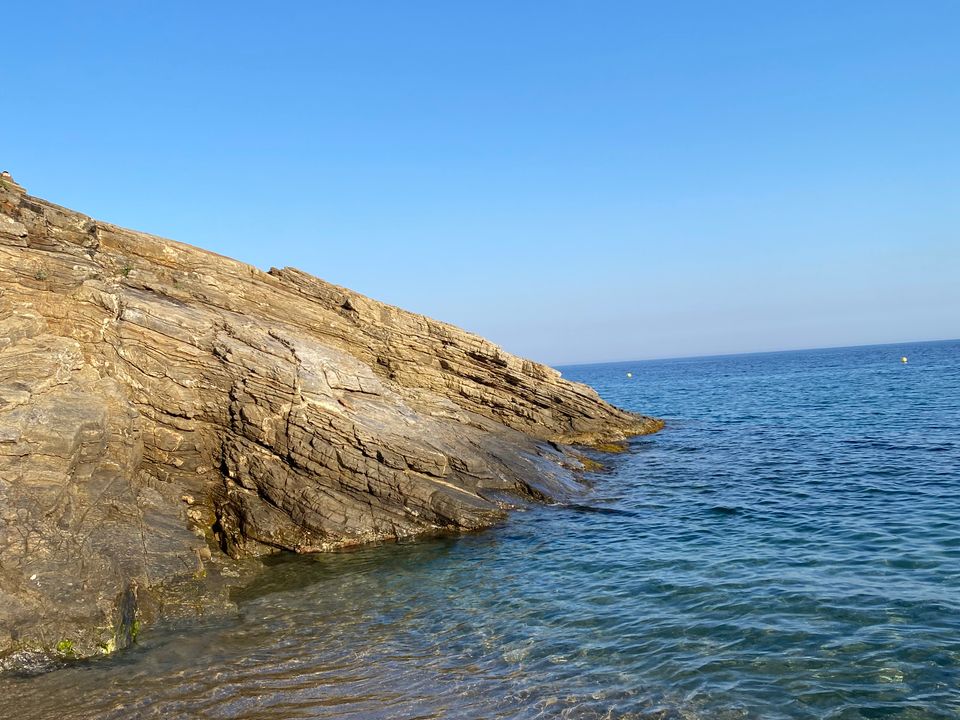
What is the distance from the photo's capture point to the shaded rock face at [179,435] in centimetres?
1451

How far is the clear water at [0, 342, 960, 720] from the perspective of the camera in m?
10.8

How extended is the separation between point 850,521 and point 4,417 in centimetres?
2308

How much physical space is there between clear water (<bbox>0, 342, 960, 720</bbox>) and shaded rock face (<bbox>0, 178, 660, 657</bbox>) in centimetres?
154

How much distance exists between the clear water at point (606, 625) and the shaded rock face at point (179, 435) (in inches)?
60.6

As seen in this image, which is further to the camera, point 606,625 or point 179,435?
point 179,435

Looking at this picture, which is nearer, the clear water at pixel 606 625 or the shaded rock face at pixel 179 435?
the clear water at pixel 606 625

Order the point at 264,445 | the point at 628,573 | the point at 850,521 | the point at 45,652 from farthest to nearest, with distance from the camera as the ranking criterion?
the point at 264,445 < the point at 850,521 < the point at 628,573 < the point at 45,652

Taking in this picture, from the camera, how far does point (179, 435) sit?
67.0 ft

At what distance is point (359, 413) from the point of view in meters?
23.1

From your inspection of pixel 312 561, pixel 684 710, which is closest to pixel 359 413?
pixel 312 561

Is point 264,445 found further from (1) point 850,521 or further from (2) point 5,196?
(1) point 850,521

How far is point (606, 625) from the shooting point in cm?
1392

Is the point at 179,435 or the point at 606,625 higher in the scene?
the point at 179,435

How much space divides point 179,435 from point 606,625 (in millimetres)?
14261
